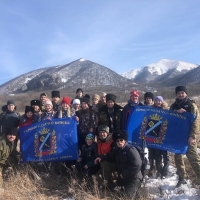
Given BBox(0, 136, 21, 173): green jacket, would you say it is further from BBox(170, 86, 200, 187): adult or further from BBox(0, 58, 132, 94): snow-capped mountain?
BBox(0, 58, 132, 94): snow-capped mountain

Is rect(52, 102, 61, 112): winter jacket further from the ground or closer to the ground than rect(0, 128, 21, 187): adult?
further from the ground

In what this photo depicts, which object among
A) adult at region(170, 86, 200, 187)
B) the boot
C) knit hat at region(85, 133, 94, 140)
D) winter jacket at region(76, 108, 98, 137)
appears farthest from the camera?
winter jacket at region(76, 108, 98, 137)

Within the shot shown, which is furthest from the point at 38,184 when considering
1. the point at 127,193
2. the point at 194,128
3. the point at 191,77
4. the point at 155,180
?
the point at 191,77

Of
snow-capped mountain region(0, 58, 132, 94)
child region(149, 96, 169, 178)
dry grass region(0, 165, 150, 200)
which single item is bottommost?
dry grass region(0, 165, 150, 200)

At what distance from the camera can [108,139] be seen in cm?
705

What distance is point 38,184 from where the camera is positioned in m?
7.14

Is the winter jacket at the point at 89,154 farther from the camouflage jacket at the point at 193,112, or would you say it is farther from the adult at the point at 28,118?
the camouflage jacket at the point at 193,112

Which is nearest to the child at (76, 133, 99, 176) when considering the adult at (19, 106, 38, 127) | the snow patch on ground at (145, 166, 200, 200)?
the snow patch on ground at (145, 166, 200, 200)

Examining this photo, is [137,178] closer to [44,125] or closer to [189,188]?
[189,188]

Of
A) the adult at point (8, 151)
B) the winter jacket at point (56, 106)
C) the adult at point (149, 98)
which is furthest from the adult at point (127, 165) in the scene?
the adult at point (8, 151)

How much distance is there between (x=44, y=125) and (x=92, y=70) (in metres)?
163

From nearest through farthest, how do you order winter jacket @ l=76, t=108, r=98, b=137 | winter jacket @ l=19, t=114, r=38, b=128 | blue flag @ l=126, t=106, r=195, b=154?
blue flag @ l=126, t=106, r=195, b=154 → winter jacket @ l=76, t=108, r=98, b=137 → winter jacket @ l=19, t=114, r=38, b=128

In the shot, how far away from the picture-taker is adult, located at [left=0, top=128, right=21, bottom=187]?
7574mm

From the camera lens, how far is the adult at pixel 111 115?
25.6 feet
